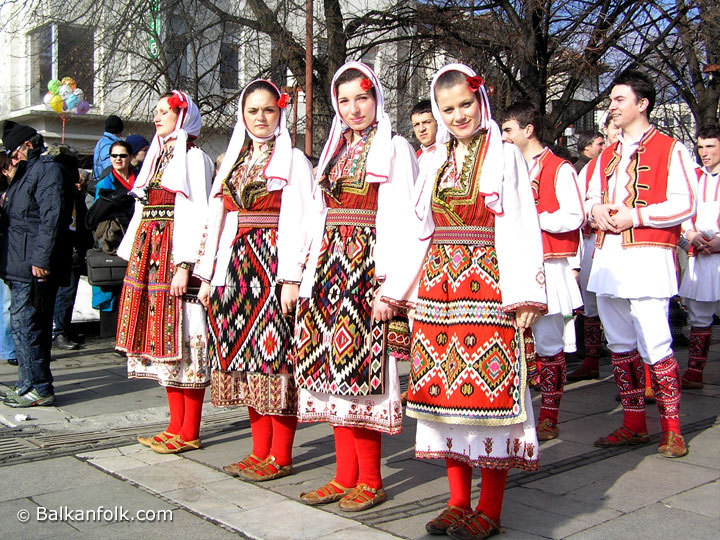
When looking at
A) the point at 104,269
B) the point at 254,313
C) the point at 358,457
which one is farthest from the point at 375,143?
the point at 104,269

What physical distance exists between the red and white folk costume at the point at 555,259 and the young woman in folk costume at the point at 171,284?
7.24ft

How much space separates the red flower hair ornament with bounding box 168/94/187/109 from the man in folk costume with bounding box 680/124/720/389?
4.30 metres

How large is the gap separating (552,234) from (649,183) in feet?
2.65

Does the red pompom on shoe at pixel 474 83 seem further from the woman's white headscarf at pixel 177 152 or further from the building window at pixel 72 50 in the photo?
the building window at pixel 72 50

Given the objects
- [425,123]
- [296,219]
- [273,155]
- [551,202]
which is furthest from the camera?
[425,123]

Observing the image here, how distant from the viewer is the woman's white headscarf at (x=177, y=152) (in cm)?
493

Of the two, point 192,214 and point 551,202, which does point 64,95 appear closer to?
point 192,214

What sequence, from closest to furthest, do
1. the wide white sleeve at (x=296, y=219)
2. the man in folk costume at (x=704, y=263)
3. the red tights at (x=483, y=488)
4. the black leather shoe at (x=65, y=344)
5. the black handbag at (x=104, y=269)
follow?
the red tights at (x=483, y=488) < the wide white sleeve at (x=296, y=219) < the man in folk costume at (x=704, y=263) < the black handbag at (x=104, y=269) < the black leather shoe at (x=65, y=344)

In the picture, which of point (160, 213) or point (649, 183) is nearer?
point (649, 183)

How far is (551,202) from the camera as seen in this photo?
5328 mm

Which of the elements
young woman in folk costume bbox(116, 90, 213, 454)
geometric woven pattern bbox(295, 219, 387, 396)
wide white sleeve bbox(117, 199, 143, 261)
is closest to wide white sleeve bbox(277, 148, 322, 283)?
geometric woven pattern bbox(295, 219, 387, 396)

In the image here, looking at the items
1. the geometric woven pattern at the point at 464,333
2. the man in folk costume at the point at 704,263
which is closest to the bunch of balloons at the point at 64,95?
the man in folk costume at the point at 704,263

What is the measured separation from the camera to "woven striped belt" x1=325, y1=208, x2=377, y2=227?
13.1 feet

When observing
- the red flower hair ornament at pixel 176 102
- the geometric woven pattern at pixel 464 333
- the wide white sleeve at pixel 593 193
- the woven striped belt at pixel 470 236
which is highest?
the red flower hair ornament at pixel 176 102
